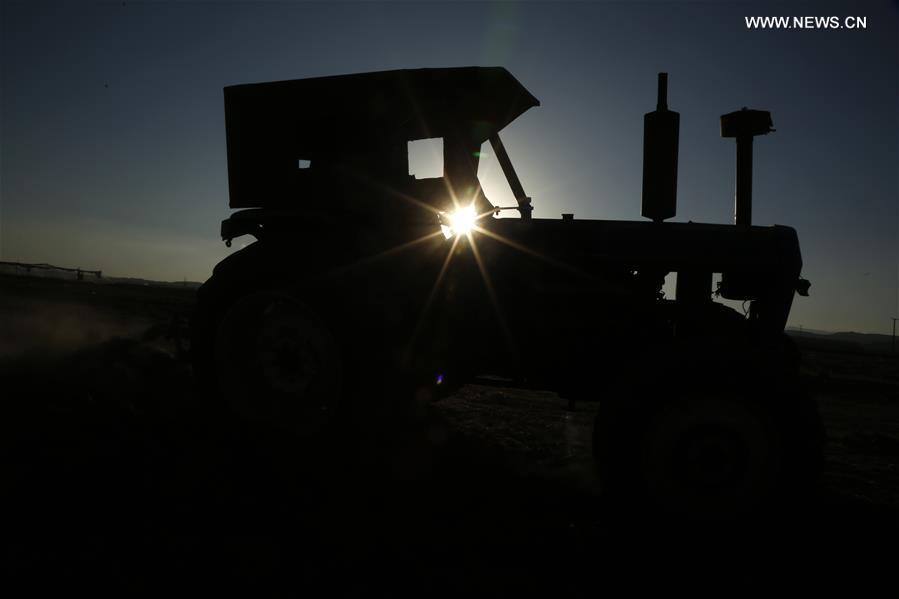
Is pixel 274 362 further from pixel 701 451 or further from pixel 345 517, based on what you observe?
pixel 701 451

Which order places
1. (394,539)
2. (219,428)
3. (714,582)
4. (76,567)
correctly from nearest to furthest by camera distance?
(76,567) → (714,582) → (394,539) → (219,428)

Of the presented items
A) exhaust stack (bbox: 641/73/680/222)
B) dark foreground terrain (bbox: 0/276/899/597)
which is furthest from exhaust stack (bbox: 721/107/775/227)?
dark foreground terrain (bbox: 0/276/899/597)

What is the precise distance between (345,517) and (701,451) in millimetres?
1606

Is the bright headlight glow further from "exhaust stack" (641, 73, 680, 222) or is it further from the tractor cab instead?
"exhaust stack" (641, 73, 680, 222)

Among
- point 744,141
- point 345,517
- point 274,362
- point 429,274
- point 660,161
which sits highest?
point 744,141

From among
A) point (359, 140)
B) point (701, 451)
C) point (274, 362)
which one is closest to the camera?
point (701, 451)

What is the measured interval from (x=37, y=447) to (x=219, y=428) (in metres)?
0.94

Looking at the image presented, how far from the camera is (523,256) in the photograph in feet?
10.4

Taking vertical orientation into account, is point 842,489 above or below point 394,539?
below

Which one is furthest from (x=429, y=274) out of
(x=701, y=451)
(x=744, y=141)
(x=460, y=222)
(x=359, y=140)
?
(x=744, y=141)

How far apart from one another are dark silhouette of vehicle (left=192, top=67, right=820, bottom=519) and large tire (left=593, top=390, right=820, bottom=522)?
0.44 feet

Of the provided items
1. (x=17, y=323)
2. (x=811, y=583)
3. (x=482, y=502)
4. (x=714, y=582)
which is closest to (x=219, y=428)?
(x=482, y=502)

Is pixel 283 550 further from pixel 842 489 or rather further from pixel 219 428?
pixel 842 489

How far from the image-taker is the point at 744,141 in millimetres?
3408
